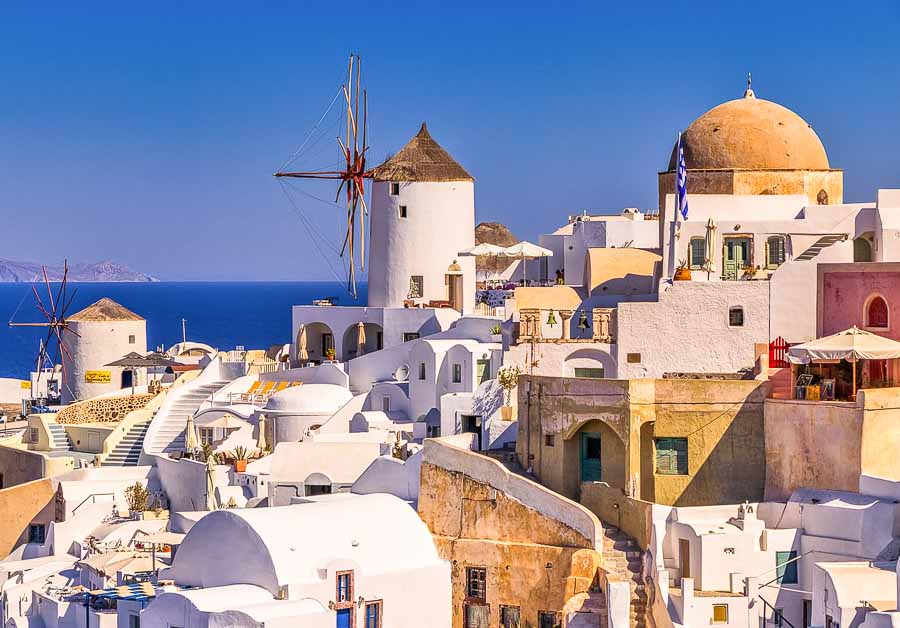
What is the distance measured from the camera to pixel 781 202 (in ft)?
127

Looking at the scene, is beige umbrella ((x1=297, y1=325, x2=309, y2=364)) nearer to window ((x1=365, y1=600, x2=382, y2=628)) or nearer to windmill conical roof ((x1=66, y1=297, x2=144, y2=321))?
windmill conical roof ((x1=66, y1=297, x2=144, y2=321))

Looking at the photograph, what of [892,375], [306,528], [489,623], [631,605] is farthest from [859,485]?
[306,528]

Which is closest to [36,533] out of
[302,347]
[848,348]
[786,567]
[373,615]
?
[302,347]

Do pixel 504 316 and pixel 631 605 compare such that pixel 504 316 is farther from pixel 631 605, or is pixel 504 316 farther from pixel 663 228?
pixel 631 605

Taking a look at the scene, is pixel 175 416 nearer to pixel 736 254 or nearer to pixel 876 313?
pixel 736 254

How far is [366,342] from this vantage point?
4691 centimetres

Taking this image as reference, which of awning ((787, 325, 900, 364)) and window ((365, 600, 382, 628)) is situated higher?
awning ((787, 325, 900, 364))

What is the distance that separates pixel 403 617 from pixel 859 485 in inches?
324

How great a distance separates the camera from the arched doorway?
46.8 m

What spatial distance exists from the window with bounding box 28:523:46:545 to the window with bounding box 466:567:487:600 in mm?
13566

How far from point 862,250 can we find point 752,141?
448 centimetres

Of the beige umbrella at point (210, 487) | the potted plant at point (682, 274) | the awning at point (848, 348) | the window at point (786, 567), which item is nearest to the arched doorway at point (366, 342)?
the beige umbrella at point (210, 487)

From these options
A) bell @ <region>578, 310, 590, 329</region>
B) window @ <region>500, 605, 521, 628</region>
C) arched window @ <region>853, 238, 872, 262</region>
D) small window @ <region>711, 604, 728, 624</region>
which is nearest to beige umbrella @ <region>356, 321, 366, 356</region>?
bell @ <region>578, 310, 590, 329</region>

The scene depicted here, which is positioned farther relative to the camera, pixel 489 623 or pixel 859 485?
pixel 489 623
